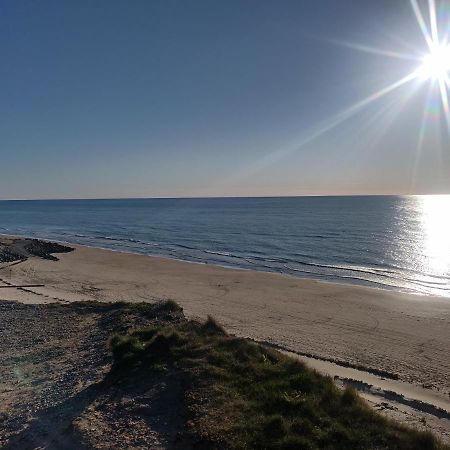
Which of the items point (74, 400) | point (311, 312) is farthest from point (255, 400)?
point (311, 312)

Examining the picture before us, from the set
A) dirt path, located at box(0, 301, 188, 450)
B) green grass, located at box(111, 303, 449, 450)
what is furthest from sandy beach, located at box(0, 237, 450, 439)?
dirt path, located at box(0, 301, 188, 450)

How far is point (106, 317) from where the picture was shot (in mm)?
16953

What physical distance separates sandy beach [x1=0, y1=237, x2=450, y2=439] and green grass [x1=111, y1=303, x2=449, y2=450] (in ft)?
6.88

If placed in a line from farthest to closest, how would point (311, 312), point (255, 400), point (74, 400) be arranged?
point (311, 312), point (74, 400), point (255, 400)

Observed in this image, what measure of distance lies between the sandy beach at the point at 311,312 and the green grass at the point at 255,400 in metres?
2.10

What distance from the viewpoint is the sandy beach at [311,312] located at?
1357cm

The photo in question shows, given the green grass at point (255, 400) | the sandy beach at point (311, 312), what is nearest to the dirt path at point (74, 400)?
the green grass at point (255, 400)

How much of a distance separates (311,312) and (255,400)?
49.0 feet

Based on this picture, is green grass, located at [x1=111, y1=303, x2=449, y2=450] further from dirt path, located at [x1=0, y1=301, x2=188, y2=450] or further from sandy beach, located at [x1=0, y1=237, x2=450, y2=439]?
sandy beach, located at [x1=0, y1=237, x2=450, y2=439]

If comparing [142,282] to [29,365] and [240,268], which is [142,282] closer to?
[240,268]

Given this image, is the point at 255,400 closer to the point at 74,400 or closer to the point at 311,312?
the point at 74,400

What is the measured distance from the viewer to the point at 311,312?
76.2ft

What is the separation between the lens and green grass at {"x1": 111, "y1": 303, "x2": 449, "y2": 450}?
7406 millimetres

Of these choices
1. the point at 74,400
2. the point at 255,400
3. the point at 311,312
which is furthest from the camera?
the point at 311,312
